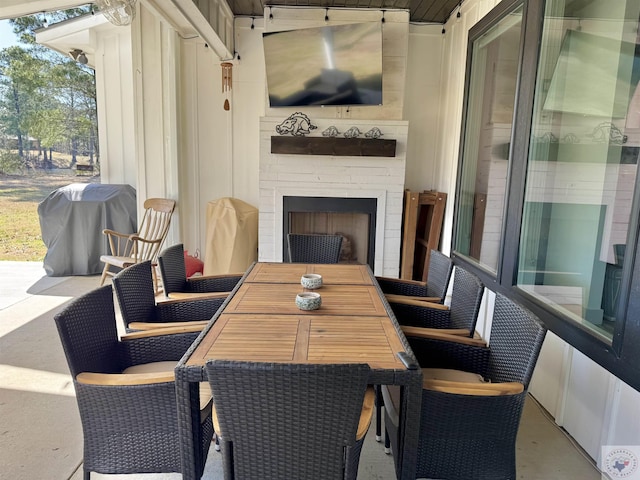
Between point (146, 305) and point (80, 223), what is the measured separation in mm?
3299

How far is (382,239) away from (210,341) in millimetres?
3208

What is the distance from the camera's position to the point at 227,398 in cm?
112

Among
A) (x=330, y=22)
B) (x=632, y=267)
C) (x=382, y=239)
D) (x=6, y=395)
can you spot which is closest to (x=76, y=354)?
(x=6, y=395)

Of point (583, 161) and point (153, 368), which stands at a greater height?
point (583, 161)

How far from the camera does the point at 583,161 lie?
246 centimetres

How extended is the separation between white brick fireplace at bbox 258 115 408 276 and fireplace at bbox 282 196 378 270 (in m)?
0.05

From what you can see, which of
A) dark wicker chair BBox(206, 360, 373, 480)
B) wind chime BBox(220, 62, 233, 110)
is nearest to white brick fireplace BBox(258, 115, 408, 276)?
wind chime BBox(220, 62, 233, 110)

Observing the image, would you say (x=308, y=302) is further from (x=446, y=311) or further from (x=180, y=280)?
(x=180, y=280)

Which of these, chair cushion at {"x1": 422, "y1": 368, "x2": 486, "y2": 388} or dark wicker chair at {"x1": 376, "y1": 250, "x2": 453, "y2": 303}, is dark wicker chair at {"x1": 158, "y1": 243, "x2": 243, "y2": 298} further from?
chair cushion at {"x1": 422, "y1": 368, "x2": 486, "y2": 388}

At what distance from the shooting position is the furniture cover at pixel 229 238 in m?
4.65

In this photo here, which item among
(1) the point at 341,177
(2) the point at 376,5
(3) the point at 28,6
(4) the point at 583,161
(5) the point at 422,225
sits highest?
(2) the point at 376,5

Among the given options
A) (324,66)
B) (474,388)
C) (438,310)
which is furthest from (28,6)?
(474,388)

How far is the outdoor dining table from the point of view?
1339 mm

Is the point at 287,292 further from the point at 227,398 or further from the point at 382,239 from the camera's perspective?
A: the point at 382,239
